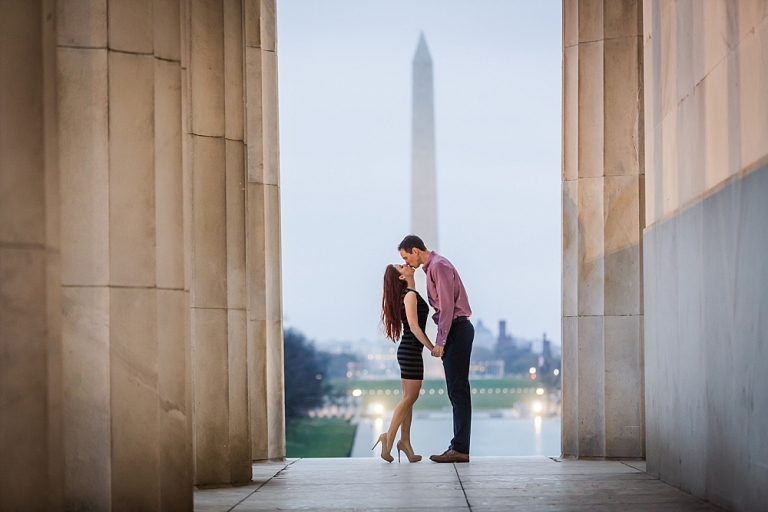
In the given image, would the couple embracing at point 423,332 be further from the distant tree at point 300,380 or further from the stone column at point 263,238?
the distant tree at point 300,380

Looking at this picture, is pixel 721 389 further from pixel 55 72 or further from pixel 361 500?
pixel 55 72

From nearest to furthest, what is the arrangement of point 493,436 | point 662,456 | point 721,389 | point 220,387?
1. point 721,389
2. point 662,456
3. point 220,387
4. point 493,436

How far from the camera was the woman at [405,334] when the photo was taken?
46.7 feet

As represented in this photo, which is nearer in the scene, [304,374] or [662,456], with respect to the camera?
[662,456]

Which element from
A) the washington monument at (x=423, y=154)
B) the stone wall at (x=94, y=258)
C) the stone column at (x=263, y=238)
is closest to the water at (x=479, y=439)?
the washington monument at (x=423, y=154)

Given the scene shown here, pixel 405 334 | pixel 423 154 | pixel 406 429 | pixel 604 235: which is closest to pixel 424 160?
pixel 423 154

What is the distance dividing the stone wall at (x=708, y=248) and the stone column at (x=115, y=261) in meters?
4.85

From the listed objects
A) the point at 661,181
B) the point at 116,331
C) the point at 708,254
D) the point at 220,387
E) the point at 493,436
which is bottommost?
the point at 493,436

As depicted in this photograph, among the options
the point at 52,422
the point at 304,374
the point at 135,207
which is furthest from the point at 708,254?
the point at 304,374

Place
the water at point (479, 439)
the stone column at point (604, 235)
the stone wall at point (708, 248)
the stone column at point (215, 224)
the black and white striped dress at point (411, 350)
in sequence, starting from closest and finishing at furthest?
the stone wall at point (708, 248) → the stone column at point (215, 224) → the black and white striped dress at point (411, 350) → the stone column at point (604, 235) → the water at point (479, 439)

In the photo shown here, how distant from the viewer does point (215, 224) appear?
1238 centimetres

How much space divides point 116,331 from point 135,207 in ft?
3.40

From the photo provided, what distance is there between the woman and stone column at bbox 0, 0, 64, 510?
6.57 metres

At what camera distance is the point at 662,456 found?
1139cm
